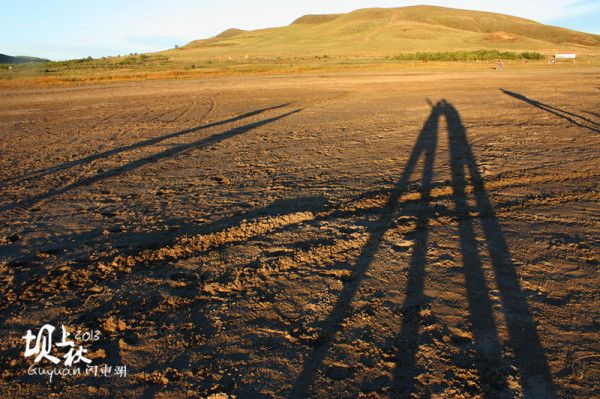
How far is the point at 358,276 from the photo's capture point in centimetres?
324

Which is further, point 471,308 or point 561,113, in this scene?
point 561,113

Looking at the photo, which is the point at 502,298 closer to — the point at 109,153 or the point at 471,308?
the point at 471,308

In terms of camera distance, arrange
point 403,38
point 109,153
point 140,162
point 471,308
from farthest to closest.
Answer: point 403,38 < point 109,153 < point 140,162 < point 471,308

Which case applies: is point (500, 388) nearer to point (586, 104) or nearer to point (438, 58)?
point (586, 104)

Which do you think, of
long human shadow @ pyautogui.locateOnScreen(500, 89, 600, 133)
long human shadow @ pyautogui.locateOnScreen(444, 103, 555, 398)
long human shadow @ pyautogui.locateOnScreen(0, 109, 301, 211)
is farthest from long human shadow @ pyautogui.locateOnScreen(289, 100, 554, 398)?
long human shadow @ pyautogui.locateOnScreen(500, 89, 600, 133)

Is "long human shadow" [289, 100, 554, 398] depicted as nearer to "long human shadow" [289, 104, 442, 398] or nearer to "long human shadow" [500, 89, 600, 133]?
"long human shadow" [289, 104, 442, 398]

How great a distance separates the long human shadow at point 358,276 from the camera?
A: 2.34 metres

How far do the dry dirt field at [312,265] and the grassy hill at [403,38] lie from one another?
4464 cm

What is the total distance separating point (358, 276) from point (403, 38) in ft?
223

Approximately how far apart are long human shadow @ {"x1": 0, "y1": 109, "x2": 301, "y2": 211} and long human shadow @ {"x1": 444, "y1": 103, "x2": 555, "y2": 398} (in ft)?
15.1

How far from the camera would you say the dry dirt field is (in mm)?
2348

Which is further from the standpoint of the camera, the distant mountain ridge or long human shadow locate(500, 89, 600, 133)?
the distant mountain ridge

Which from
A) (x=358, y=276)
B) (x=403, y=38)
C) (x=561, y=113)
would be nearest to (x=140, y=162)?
(x=358, y=276)

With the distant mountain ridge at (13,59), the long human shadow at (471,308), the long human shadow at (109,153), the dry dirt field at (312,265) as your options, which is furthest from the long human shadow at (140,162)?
the distant mountain ridge at (13,59)
